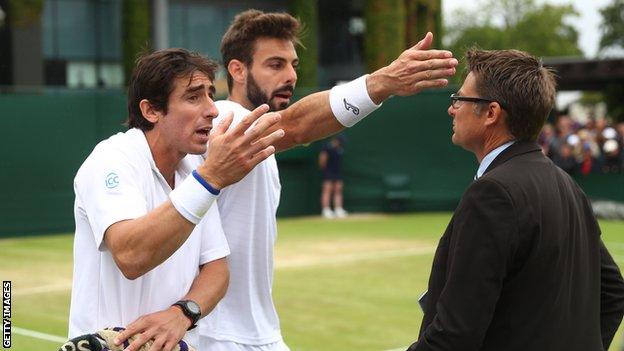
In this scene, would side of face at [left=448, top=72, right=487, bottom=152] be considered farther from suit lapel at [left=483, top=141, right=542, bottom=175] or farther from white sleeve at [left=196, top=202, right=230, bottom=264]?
white sleeve at [left=196, top=202, right=230, bottom=264]

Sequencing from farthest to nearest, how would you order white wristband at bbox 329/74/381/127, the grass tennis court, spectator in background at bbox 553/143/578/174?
spectator in background at bbox 553/143/578/174, the grass tennis court, white wristband at bbox 329/74/381/127

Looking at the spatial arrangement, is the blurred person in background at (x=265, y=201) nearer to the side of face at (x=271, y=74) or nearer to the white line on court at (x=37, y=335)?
the side of face at (x=271, y=74)

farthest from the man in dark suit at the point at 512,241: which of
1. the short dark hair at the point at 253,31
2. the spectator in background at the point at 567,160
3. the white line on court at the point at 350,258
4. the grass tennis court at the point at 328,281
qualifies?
the spectator in background at the point at 567,160

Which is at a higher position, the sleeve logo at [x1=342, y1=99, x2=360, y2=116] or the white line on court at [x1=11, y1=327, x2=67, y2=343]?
the sleeve logo at [x1=342, y1=99, x2=360, y2=116]

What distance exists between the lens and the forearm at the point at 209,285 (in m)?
3.65

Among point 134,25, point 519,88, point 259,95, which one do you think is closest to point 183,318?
point 519,88

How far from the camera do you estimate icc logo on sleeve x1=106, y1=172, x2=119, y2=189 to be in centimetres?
344

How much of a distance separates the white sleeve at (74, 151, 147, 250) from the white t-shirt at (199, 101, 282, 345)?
0.99 metres

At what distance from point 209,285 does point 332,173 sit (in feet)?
59.7

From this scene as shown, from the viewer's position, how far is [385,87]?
439 cm

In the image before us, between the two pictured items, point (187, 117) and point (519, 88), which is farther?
point (187, 117)

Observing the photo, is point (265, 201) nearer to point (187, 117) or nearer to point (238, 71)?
point (238, 71)

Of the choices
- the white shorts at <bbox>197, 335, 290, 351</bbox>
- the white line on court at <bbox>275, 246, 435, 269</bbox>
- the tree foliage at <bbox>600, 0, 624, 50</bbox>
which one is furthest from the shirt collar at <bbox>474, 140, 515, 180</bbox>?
the tree foliage at <bbox>600, 0, 624, 50</bbox>

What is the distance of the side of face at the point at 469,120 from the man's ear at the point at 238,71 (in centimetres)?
172
